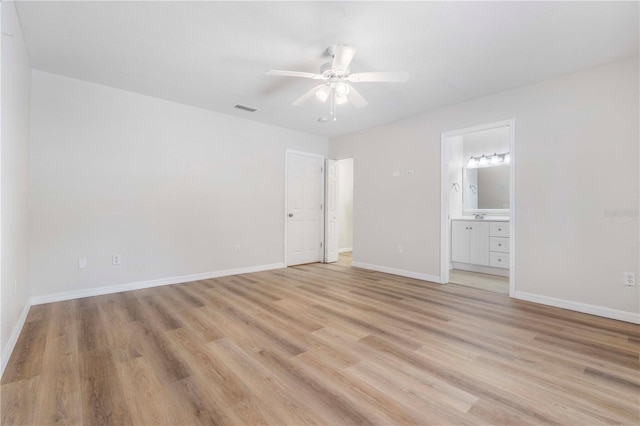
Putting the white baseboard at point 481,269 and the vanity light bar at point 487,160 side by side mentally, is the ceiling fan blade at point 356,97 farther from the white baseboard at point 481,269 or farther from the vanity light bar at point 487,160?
the white baseboard at point 481,269

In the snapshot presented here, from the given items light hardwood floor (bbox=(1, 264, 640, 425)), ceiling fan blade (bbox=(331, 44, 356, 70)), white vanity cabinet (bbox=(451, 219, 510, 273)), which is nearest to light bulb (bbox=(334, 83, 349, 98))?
ceiling fan blade (bbox=(331, 44, 356, 70))

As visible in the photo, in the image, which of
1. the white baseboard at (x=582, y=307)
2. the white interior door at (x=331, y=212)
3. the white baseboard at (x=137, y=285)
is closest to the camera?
the white baseboard at (x=582, y=307)

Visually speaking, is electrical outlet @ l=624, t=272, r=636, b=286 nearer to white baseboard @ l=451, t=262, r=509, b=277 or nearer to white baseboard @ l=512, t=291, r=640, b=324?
white baseboard @ l=512, t=291, r=640, b=324

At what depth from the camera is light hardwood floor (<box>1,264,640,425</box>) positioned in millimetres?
1465

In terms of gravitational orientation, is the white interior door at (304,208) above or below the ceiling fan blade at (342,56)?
below

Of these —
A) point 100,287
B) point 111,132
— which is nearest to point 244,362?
point 100,287

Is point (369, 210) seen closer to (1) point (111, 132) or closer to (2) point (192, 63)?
(2) point (192, 63)

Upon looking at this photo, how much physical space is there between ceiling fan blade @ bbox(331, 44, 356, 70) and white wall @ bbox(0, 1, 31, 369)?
2.24 metres

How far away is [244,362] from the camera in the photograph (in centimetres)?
194

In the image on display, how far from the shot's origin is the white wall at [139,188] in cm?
317

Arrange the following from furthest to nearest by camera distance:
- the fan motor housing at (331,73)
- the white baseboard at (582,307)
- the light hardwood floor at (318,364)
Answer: the white baseboard at (582,307), the fan motor housing at (331,73), the light hardwood floor at (318,364)

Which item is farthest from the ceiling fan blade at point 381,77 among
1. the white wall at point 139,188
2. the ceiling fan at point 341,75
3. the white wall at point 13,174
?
the white wall at point 139,188

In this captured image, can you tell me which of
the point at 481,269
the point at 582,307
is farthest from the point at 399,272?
the point at 582,307

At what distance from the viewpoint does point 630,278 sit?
2.73m
